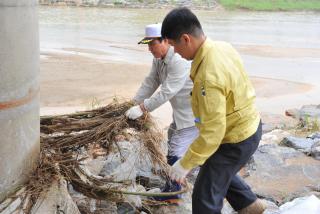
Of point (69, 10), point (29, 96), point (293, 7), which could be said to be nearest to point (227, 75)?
point (29, 96)

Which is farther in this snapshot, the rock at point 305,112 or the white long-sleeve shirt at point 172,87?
the rock at point 305,112

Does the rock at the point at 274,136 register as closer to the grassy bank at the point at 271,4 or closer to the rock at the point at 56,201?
the rock at the point at 56,201

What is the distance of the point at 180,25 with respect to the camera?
2.79m

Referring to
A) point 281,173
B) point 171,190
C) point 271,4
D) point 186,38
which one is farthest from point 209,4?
point 186,38

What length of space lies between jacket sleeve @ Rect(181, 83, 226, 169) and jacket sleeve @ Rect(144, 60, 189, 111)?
95cm

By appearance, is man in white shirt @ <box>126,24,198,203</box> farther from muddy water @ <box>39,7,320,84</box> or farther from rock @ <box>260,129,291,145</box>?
muddy water @ <box>39,7,320,84</box>

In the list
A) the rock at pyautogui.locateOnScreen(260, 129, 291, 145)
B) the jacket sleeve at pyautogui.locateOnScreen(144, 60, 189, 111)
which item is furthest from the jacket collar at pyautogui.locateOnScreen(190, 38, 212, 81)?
the rock at pyautogui.locateOnScreen(260, 129, 291, 145)

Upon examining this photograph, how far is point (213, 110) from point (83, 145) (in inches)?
49.5

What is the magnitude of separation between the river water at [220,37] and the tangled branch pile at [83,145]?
782cm

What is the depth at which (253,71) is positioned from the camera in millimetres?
13766

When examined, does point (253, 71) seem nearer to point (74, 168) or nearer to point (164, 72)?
point (164, 72)

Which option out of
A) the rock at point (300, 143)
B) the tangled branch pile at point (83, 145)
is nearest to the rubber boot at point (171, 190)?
the tangled branch pile at point (83, 145)

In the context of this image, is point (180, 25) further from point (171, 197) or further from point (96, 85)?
point (96, 85)

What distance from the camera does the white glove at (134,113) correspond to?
376 cm
